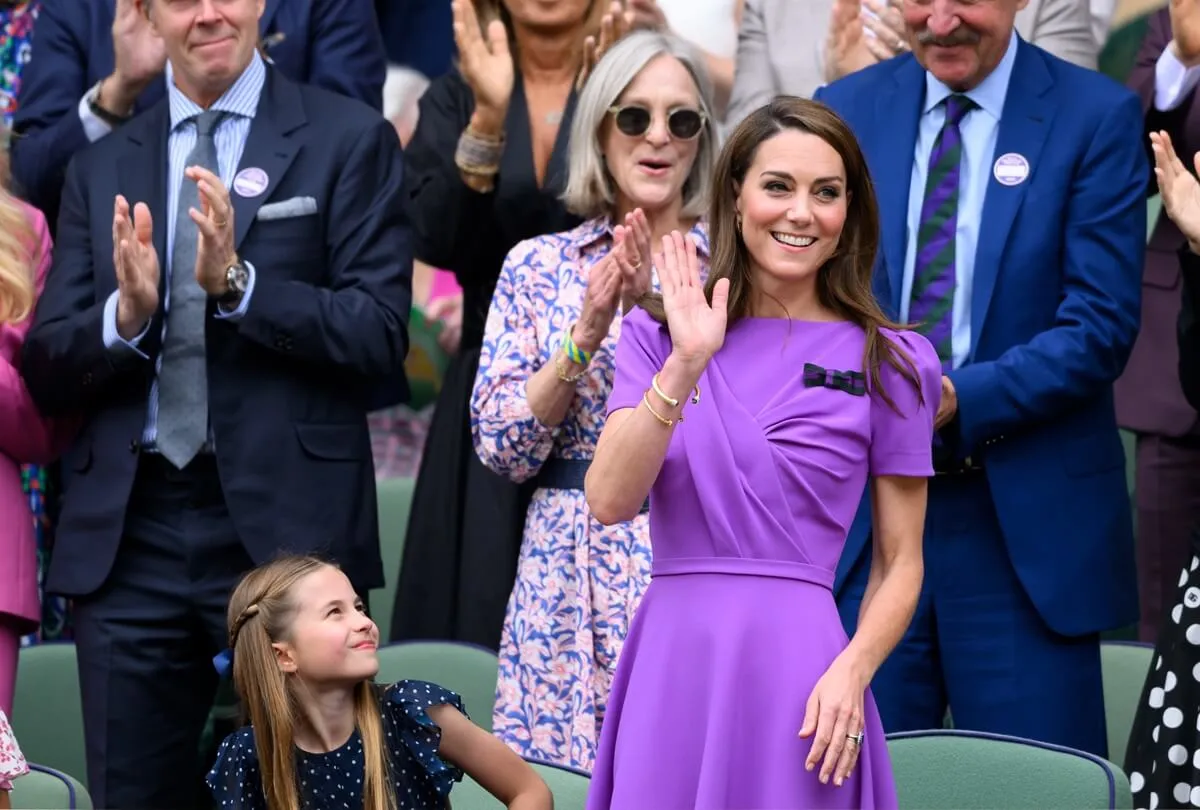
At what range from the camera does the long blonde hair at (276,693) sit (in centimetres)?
344

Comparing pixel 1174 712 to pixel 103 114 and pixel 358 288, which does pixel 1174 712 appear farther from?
pixel 103 114

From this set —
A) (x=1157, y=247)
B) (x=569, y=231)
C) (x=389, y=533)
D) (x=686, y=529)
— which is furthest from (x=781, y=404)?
(x=389, y=533)

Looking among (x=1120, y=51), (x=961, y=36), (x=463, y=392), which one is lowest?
(x=463, y=392)

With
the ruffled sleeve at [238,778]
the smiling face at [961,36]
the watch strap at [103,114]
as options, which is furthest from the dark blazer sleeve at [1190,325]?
the watch strap at [103,114]

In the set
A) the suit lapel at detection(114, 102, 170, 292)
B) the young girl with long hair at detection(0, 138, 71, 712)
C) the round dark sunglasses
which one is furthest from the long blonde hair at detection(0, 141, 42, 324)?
the round dark sunglasses

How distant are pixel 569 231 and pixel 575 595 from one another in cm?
88

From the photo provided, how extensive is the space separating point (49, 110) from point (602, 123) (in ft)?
5.06

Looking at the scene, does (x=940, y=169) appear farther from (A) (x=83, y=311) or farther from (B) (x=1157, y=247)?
(A) (x=83, y=311)

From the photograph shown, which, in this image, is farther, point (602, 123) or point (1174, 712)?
point (602, 123)

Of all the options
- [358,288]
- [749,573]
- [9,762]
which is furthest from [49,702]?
[749,573]

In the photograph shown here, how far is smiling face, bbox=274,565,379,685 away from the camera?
3.54m

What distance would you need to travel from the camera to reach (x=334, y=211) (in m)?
4.72

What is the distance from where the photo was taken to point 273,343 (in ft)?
14.8

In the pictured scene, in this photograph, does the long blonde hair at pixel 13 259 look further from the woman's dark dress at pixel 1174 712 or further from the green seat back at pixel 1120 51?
the green seat back at pixel 1120 51
